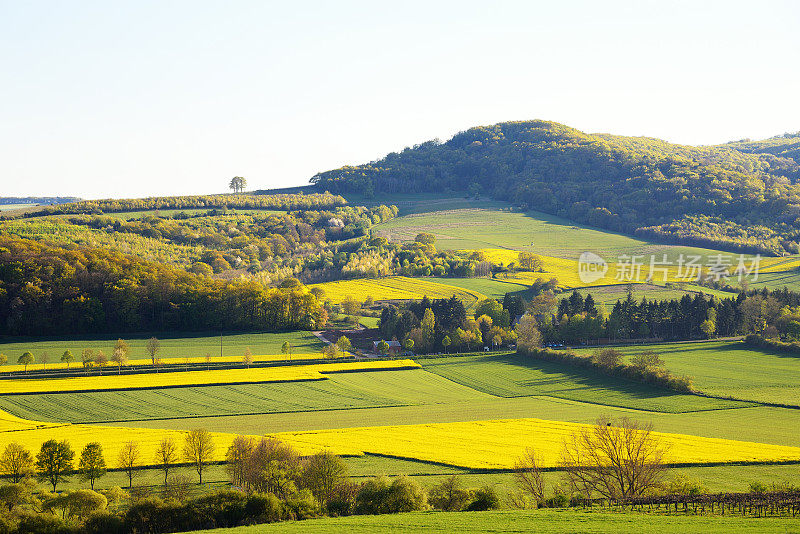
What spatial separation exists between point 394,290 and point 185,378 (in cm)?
5035

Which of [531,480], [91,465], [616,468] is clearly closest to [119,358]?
[91,465]

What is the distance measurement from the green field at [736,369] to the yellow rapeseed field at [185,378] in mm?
26974

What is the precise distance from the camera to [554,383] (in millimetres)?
71312

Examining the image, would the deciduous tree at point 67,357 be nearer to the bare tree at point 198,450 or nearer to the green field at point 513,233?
the bare tree at point 198,450

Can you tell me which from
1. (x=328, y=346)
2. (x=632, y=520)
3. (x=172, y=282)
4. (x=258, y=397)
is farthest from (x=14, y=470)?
(x=172, y=282)

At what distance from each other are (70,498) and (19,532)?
4642 mm

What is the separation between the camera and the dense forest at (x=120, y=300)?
9112cm

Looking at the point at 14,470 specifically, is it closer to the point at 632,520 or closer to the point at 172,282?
the point at 632,520

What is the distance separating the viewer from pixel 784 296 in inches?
3681

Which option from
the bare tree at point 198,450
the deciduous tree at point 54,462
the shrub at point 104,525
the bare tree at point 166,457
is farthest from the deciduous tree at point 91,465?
the shrub at point 104,525

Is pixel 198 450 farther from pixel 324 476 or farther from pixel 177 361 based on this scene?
pixel 177 361

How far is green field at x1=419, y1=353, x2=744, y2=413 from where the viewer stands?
62.2 m

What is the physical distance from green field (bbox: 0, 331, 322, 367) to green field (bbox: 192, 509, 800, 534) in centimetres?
5400

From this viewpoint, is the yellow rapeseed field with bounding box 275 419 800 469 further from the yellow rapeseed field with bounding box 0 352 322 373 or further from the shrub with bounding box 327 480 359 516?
the yellow rapeseed field with bounding box 0 352 322 373
